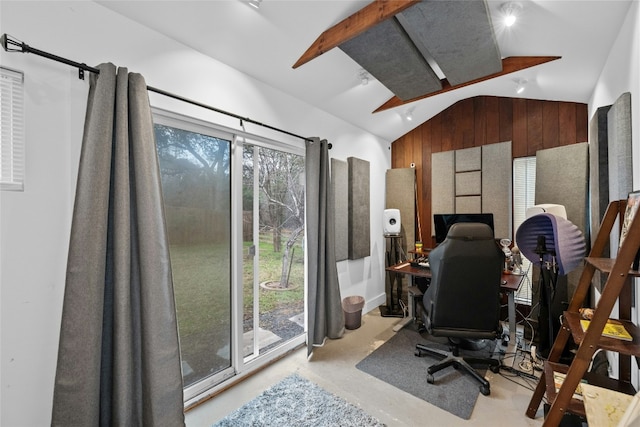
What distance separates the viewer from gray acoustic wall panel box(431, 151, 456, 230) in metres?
3.67

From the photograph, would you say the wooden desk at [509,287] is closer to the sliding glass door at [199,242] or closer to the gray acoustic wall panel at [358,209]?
the gray acoustic wall panel at [358,209]

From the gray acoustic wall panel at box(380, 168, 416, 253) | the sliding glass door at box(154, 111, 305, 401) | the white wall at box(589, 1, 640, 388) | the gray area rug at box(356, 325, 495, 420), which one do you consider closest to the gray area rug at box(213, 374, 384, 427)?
the sliding glass door at box(154, 111, 305, 401)

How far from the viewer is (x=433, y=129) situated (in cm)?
384

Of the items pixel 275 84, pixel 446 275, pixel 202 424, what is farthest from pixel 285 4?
pixel 202 424

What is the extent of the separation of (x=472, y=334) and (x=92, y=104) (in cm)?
280

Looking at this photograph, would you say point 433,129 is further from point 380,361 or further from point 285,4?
point 380,361

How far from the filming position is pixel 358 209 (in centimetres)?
343

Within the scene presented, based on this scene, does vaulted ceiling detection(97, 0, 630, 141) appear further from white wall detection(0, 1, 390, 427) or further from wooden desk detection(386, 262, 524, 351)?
wooden desk detection(386, 262, 524, 351)

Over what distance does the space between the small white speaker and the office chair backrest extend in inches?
65.3

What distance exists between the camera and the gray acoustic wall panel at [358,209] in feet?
11.0

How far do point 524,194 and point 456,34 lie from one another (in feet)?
7.35

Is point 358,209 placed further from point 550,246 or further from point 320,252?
point 550,246

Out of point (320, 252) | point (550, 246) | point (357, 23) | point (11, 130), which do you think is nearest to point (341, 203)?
point (320, 252)

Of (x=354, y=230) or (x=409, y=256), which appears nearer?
(x=354, y=230)
